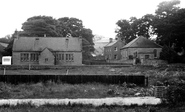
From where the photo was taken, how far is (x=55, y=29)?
69.4m

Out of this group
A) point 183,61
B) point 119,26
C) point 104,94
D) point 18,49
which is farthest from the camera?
point 119,26

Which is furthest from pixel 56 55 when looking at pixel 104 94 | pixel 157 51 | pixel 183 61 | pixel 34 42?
pixel 104 94

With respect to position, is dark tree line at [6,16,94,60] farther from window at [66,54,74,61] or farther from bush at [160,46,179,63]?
bush at [160,46,179,63]

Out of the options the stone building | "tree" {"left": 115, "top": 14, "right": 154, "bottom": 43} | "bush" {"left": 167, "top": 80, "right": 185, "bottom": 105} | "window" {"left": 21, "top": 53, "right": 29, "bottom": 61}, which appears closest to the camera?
"bush" {"left": 167, "top": 80, "right": 185, "bottom": 105}

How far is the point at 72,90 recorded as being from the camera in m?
13.8

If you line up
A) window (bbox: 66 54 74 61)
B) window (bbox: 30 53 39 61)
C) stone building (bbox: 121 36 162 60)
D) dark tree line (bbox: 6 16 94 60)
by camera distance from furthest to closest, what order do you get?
dark tree line (bbox: 6 16 94 60) < stone building (bbox: 121 36 162 60) < window (bbox: 66 54 74 61) < window (bbox: 30 53 39 61)

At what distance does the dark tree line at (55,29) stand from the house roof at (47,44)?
2.95m

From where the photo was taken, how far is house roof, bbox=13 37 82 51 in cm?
5416

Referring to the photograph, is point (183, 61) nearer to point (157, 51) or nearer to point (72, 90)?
point (157, 51)

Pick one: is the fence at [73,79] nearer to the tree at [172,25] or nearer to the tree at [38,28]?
the tree at [172,25]

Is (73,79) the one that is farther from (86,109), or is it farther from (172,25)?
(172,25)

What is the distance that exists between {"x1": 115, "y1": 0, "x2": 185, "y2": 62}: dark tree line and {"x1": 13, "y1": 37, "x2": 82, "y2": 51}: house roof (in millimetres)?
21788

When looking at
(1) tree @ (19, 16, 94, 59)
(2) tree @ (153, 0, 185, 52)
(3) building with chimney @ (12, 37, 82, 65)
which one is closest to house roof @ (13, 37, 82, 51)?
(3) building with chimney @ (12, 37, 82, 65)

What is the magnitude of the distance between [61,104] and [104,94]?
3.14 metres
